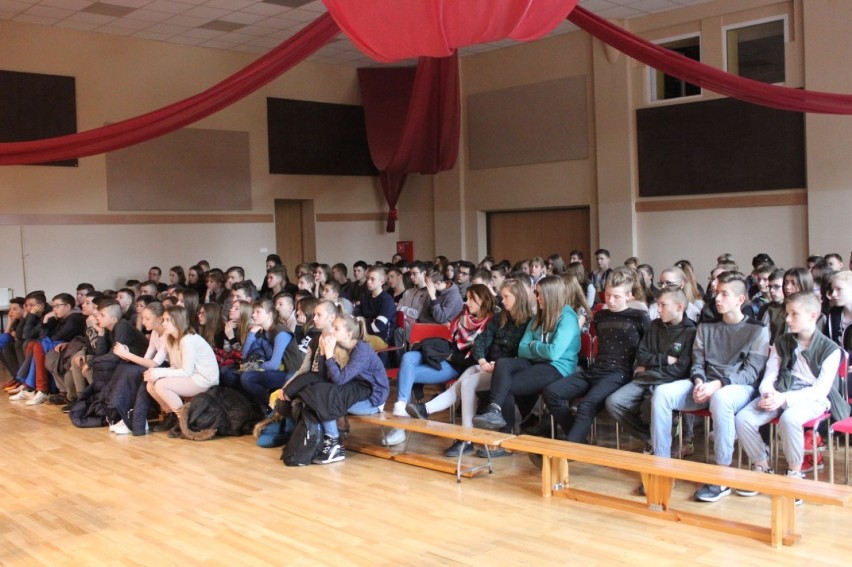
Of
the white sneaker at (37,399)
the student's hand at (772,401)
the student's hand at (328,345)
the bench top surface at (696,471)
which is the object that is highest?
the student's hand at (328,345)

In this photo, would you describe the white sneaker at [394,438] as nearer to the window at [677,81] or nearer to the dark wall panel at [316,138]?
the window at [677,81]

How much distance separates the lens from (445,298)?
8062mm

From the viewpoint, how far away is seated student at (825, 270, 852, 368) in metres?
5.28

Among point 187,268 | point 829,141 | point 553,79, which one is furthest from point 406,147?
point 829,141

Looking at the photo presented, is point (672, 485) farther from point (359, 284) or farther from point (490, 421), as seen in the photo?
point (359, 284)

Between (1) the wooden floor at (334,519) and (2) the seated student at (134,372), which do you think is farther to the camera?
(2) the seated student at (134,372)

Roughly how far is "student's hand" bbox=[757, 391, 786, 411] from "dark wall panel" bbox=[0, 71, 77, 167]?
11060 mm

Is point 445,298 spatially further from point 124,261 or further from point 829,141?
point 124,261

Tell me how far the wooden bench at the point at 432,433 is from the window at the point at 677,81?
8.63 m

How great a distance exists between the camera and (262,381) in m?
6.85

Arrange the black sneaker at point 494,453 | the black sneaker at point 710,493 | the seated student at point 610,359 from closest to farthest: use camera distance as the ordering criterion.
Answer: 1. the black sneaker at point 710,493
2. the seated student at point 610,359
3. the black sneaker at point 494,453

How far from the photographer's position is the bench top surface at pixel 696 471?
379 cm

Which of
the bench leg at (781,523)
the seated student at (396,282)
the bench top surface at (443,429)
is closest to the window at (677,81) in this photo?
the seated student at (396,282)

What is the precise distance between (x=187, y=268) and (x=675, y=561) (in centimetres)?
1164
